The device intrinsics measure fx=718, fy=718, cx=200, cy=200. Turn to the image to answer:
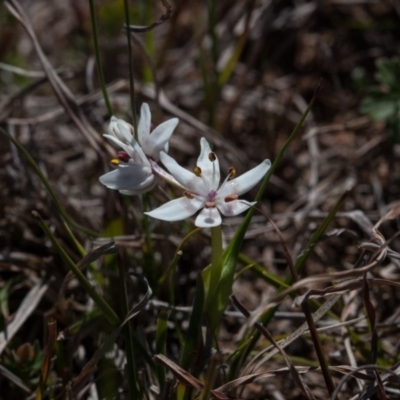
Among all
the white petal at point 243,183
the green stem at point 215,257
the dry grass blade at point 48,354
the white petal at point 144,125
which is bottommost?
the dry grass blade at point 48,354

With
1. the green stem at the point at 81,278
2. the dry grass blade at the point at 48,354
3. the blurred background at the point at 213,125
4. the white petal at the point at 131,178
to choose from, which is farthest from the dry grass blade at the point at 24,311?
the white petal at the point at 131,178

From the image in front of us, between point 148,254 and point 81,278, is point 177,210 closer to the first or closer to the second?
point 81,278

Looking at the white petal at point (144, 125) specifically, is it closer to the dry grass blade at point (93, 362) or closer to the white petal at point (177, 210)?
the white petal at point (177, 210)

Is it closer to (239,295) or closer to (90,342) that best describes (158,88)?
(239,295)

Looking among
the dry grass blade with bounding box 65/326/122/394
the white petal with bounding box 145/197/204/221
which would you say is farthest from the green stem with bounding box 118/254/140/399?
the white petal with bounding box 145/197/204/221

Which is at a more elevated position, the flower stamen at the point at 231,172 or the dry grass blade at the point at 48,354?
the flower stamen at the point at 231,172

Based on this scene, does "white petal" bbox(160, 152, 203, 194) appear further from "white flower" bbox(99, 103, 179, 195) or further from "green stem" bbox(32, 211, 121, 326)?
"green stem" bbox(32, 211, 121, 326)

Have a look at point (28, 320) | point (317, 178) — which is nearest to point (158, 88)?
point (317, 178)
